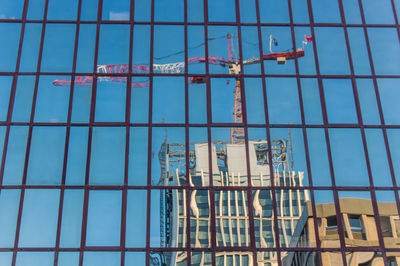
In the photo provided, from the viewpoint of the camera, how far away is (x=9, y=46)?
2544 centimetres

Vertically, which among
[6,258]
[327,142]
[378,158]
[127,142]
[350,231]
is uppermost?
[127,142]

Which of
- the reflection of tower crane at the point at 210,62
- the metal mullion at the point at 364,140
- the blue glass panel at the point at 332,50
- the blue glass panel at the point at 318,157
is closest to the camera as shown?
the metal mullion at the point at 364,140

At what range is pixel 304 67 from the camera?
25.6m

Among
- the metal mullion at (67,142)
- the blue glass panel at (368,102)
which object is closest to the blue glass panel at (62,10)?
the metal mullion at (67,142)

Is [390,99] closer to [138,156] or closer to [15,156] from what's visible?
[138,156]

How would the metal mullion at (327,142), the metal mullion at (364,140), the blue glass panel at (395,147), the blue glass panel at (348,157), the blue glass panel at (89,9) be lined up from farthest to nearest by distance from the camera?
the blue glass panel at (89,9) < the blue glass panel at (395,147) < the blue glass panel at (348,157) < the metal mullion at (364,140) < the metal mullion at (327,142)

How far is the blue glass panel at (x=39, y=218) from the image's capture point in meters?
22.1

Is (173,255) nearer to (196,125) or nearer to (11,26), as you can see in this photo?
(196,125)

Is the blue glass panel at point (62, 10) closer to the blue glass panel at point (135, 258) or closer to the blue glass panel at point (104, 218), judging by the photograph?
the blue glass panel at point (104, 218)

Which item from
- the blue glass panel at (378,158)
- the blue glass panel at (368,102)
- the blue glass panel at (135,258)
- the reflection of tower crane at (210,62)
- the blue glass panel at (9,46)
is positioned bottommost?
the blue glass panel at (135,258)

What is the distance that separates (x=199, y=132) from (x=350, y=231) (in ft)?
26.7

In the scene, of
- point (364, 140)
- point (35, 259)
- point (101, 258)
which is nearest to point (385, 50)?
point (364, 140)

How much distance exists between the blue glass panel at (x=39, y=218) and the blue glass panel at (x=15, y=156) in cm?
92

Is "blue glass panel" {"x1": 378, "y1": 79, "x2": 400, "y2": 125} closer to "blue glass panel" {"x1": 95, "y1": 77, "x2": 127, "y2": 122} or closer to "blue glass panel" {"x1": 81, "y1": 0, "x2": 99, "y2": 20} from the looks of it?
"blue glass panel" {"x1": 95, "y1": 77, "x2": 127, "y2": 122}
